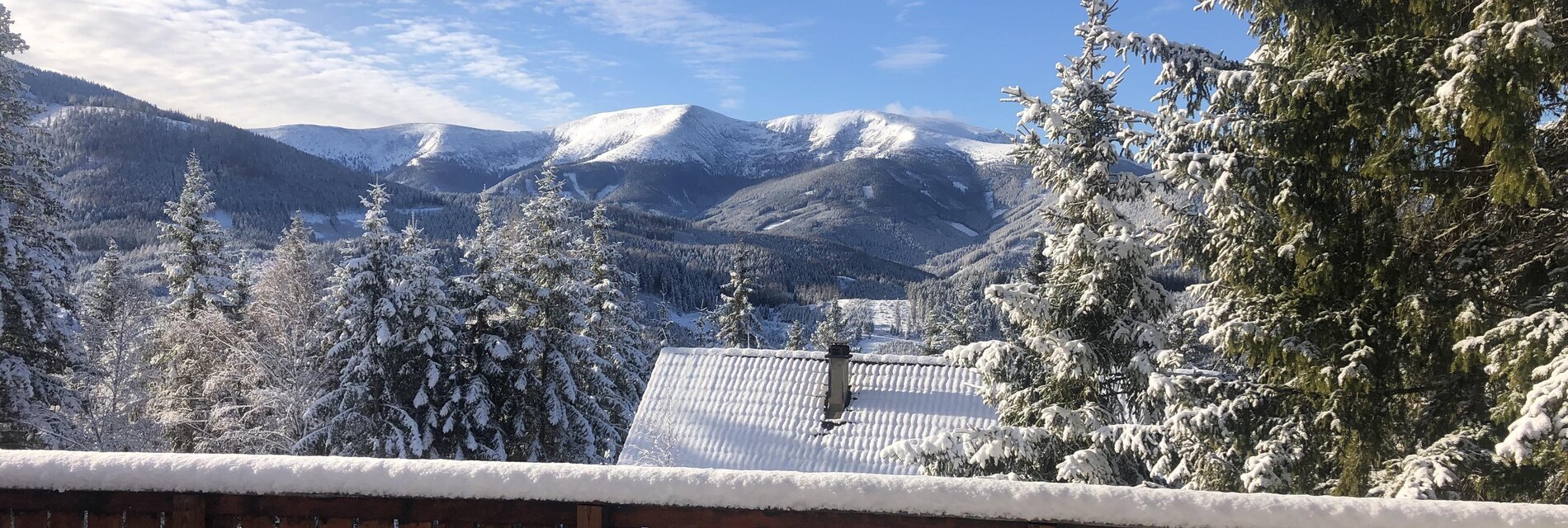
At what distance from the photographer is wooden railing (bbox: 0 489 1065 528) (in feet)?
9.94

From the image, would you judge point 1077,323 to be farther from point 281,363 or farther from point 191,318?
point 191,318

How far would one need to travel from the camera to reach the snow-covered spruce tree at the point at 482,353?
19.5 meters

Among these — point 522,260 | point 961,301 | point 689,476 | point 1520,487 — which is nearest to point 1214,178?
point 1520,487

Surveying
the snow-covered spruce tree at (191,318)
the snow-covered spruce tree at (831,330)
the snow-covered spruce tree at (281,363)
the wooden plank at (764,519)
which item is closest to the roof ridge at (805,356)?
the snow-covered spruce tree at (281,363)

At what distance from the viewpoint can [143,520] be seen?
3113 millimetres

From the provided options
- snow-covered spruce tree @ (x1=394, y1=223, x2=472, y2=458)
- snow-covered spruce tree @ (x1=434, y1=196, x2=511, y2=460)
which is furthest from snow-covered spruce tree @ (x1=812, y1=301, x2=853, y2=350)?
snow-covered spruce tree @ (x1=394, y1=223, x2=472, y2=458)

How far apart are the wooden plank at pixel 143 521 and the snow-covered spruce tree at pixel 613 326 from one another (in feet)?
62.4

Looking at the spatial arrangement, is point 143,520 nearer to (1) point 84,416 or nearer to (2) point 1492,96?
(2) point 1492,96

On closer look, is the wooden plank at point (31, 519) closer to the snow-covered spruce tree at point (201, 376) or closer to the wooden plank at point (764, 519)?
the wooden plank at point (764, 519)

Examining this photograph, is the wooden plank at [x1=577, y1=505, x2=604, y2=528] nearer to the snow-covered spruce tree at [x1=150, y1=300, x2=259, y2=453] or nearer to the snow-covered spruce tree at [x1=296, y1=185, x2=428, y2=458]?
the snow-covered spruce tree at [x1=296, y1=185, x2=428, y2=458]

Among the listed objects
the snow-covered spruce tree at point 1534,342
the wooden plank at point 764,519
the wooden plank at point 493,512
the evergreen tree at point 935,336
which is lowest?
the evergreen tree at point 935,336

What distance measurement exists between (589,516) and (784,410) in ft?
43.8

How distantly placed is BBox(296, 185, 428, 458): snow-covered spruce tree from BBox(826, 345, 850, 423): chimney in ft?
29.6

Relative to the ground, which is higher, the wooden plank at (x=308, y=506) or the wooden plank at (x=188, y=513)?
the wooden plank at (x=308, y=506)
